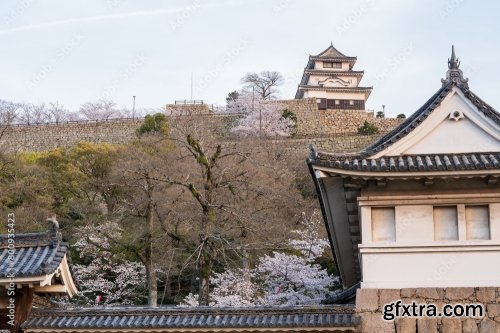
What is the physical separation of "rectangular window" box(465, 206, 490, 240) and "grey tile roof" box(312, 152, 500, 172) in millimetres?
678

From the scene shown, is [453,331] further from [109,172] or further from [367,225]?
[109,172]

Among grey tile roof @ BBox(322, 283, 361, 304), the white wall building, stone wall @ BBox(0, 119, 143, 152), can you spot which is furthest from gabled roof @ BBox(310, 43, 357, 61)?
grey tile roof @ BBox(322, 283, 361, 304)

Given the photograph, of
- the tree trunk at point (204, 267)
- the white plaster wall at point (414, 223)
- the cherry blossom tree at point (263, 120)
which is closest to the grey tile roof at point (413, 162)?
the white plaster wall at point (414, 223)

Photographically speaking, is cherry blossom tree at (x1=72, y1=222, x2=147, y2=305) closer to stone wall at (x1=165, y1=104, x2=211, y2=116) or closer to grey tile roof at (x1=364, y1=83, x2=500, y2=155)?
grey tile roof at (x1=364, y1=83, x2=500, y2=155)

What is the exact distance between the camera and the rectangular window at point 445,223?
10.6 m

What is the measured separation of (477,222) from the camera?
34.7 feet

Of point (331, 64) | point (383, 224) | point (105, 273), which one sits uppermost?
point (331, 64)

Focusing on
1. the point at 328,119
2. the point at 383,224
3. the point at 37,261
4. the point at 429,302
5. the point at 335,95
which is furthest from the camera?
the point at 335,95

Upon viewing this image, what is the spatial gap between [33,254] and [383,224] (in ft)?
15.4

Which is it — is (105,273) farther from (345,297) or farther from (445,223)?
(445,223)

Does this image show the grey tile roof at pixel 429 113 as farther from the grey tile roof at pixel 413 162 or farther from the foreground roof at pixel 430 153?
the grey tile roof at pixel 413 162

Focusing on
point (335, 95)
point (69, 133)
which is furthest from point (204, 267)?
point (335, 95)

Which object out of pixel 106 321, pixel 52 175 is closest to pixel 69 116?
pixel 52 175

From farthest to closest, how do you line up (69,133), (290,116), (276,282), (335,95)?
(335,95) → (69,133) → (290,116) → (276,282)
